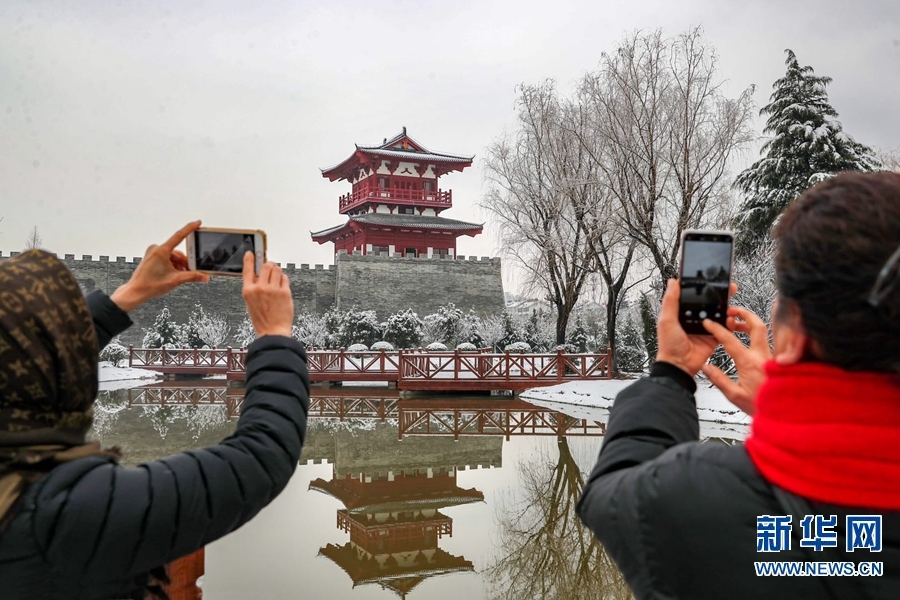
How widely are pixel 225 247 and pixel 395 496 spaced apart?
444 centimetres

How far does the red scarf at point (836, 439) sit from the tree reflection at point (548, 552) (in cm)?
299

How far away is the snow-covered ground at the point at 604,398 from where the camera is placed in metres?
9.58

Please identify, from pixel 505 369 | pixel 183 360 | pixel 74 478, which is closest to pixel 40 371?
pixel 74 478

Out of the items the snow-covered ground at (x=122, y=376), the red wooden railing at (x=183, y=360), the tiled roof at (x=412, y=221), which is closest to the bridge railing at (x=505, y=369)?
the red wooden railing at (x=183, y=360)

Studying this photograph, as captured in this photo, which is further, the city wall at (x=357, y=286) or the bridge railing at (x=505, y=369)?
the city wall at (x=357, y=286)

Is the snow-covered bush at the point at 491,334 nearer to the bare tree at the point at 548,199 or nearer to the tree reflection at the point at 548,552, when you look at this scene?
the bare tree at the point at 548,199

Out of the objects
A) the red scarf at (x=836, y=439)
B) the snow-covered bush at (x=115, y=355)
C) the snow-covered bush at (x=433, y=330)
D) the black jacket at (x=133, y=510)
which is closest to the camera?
the red scarf at (x=836, y=439)

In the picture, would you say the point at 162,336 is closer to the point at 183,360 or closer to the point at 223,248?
the point at 183,360

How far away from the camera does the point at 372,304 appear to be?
28547 mm

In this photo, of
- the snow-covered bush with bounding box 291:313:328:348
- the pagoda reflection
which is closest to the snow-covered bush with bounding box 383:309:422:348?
the snow-covered bush with bounding box 291:313:328:348

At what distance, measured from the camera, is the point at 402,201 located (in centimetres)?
2933

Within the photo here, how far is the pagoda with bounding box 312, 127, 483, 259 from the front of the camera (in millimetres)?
29156

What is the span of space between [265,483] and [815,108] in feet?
50.5

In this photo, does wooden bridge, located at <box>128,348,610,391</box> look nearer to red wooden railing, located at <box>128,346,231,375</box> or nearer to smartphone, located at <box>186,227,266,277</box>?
red wooden railing, located at <box>128,346,231,375</box>
